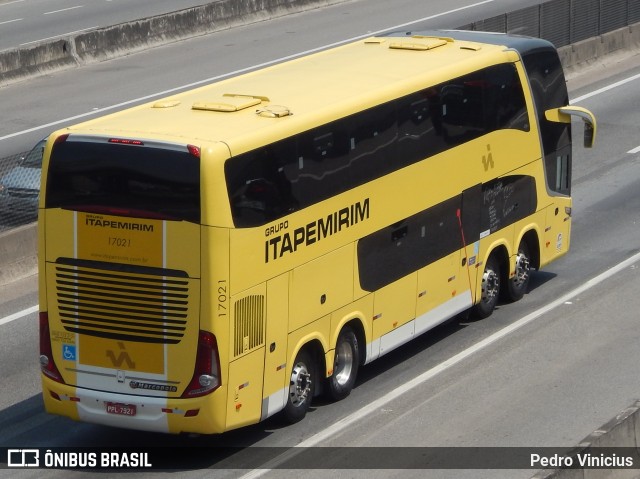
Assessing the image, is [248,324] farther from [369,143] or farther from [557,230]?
[557,230]

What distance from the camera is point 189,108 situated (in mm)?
14195

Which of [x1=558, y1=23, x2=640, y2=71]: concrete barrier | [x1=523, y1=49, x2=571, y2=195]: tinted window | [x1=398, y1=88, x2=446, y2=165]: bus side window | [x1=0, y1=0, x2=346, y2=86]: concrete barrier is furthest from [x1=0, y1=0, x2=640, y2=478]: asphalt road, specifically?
[x1=0, y1=0, x2=346, y2=86]: concrete barrier

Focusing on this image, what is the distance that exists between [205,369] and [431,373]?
4167 millimetres

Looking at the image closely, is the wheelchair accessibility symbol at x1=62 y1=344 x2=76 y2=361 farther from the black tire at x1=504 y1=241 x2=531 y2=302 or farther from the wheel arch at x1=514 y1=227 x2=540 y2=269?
the wheel arch at x1=514 y1=227 x2=540 y2=269

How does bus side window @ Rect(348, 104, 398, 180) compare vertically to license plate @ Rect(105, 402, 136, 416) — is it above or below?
above

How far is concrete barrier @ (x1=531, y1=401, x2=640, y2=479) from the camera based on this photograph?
10.8 metres

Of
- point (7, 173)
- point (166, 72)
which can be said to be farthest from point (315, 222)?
point (166, 72)

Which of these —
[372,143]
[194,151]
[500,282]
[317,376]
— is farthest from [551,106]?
[194,151]

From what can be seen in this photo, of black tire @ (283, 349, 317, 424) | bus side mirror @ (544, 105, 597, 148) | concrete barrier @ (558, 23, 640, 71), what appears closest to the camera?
→ black tire @ (283, 349, 317, 424)

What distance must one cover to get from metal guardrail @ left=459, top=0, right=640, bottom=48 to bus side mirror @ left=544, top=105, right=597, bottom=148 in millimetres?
10588

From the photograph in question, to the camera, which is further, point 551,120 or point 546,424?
point 551,120

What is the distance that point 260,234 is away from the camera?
1323 cm

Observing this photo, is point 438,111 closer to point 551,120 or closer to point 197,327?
point 551,120

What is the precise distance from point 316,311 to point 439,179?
3044mm
